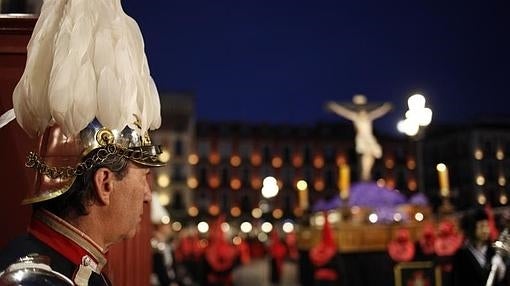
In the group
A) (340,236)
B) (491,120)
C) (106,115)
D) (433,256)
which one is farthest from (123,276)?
(491,120)

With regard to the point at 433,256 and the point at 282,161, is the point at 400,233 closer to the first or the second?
the point at 433,256

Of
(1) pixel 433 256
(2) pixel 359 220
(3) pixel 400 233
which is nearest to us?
(1) pixel 433 256

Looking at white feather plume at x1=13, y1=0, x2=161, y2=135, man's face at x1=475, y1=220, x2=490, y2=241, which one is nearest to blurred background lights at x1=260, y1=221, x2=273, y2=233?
man's face at x1=475, y1=220, x2=490, y2=241

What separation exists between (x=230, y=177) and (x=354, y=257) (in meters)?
54.8

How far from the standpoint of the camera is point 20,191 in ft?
7.59

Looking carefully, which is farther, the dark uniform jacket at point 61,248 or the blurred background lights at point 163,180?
the blurred background lights at point 163,180

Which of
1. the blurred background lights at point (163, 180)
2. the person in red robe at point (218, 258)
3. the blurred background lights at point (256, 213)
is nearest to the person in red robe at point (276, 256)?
the person in red robe at point (218, 258)

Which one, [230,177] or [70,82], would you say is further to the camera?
[230,177]

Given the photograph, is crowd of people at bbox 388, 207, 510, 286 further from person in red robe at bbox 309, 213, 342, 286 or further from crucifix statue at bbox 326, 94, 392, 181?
crucifix statue at bbox 326, 94, 392, 181

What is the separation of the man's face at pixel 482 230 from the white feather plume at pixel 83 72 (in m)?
4.24

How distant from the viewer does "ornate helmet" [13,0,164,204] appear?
1.65 m

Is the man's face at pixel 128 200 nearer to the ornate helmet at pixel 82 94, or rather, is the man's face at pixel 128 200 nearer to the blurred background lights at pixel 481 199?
the ornate helmet at pixel 82 94

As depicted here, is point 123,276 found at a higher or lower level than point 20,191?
lower

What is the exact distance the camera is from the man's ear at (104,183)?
5.47 feet
